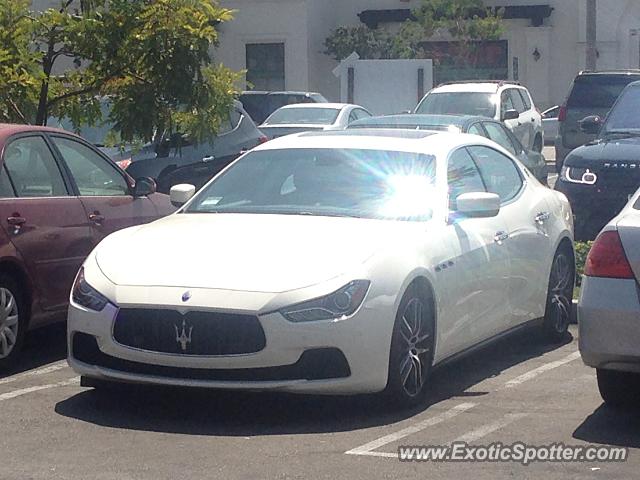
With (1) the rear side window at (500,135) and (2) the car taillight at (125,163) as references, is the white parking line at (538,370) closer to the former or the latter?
(1) the rear side window at (500,135)

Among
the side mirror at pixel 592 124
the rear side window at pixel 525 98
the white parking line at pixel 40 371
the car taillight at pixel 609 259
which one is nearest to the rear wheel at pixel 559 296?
the car taillight at pixel 609 259

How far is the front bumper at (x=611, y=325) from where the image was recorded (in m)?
6.33

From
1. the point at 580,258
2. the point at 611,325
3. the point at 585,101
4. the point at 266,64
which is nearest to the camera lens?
the point at 611,325

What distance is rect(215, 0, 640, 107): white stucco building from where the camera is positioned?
41.2 metres

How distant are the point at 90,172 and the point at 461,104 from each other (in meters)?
13.2

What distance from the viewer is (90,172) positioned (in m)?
9.29

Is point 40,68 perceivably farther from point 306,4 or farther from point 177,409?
point 306,4

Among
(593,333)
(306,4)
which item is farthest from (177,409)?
(306,4)

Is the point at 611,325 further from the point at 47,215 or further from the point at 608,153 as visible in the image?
the point at 608,153

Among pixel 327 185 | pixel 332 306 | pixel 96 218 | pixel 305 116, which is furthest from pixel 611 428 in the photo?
pixel 305 116

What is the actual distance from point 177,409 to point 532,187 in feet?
11.0

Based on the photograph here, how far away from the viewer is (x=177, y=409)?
7.01 m

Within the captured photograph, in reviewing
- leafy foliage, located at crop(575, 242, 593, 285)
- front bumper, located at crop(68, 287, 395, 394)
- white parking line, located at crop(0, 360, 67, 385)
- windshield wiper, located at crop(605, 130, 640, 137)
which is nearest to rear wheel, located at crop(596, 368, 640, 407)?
front bumper, located at crop(68, 287, 395, 394)

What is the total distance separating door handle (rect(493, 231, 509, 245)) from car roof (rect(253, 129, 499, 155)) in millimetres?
607
